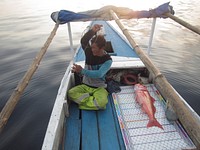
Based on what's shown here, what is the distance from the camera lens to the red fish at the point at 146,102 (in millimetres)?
4707

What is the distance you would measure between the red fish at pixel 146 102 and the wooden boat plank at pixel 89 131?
1155 mm

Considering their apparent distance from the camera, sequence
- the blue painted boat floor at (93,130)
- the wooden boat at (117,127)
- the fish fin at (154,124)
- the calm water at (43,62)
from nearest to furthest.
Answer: the wooden boat at (117,127) < the blue painted boat floor at (93,130) < the fish fin at (154,124) < the calm water at (43,62)

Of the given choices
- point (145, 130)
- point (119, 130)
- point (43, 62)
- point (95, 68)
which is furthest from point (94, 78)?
point (43, 62)

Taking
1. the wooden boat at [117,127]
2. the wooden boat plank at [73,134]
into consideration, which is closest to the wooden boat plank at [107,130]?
the wooden boat at [117,127]

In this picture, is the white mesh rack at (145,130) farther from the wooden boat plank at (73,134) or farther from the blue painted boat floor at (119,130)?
the wooden boat plank at (73,134)

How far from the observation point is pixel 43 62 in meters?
11.5

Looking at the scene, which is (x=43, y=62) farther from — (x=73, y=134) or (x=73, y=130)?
(x=73, y=134)

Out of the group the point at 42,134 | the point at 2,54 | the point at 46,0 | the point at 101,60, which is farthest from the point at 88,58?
the point at 46,0

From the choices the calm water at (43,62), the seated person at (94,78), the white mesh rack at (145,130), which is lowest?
the calm water at (43,62)

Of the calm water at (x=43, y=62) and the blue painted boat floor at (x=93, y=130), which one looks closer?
the blue painted boat floor at (x=93, y=130)

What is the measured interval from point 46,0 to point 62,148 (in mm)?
30583

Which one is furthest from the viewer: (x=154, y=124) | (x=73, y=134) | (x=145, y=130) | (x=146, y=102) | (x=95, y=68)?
(x=95, y=68)

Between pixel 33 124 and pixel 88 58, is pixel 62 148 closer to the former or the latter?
pixel 88 58

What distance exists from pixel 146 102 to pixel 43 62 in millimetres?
7590
